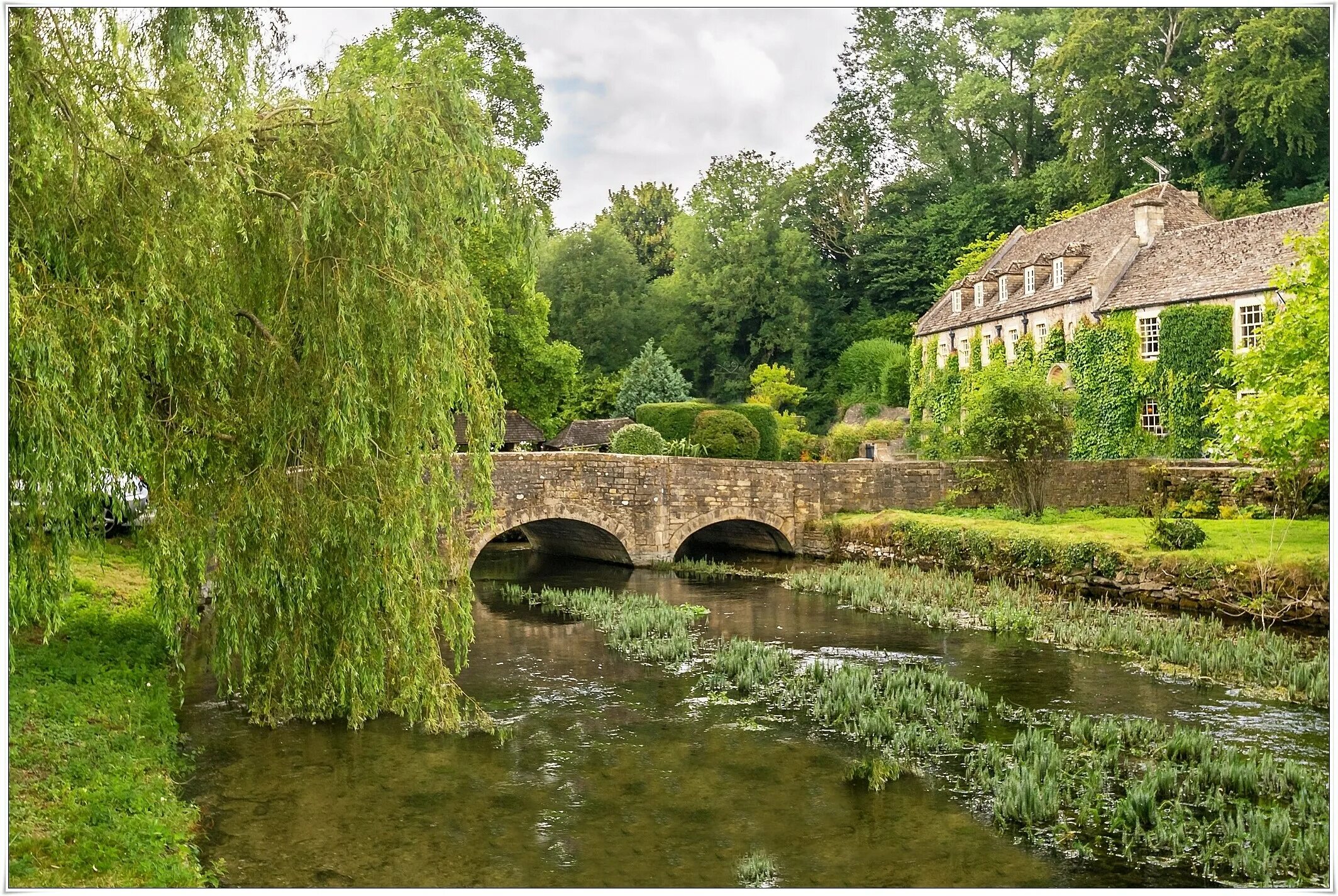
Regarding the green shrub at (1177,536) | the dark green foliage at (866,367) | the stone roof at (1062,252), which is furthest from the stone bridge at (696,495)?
the dark green foliage at (866,367)

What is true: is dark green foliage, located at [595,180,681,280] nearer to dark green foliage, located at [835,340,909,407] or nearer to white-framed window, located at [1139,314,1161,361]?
dark green foliage, located at [835,340,909,407]

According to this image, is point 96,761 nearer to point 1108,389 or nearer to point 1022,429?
point 1022,429

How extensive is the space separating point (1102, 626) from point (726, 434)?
59.7ft

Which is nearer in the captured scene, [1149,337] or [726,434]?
[1149,337]

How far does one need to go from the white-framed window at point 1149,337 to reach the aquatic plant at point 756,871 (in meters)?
26.4

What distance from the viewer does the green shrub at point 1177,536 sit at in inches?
784

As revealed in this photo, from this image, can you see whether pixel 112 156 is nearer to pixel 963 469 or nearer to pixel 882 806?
pixel 882 806

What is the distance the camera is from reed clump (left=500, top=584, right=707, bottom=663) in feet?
53.5

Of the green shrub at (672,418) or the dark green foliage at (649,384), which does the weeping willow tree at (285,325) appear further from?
the dark green foliage at (649,384)

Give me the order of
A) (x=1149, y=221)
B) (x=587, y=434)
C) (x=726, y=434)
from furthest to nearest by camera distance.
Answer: (x=587, y=434) → (x=726, y=434) → (x=1149, y=221)

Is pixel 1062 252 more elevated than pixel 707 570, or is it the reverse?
pixel 1062 252

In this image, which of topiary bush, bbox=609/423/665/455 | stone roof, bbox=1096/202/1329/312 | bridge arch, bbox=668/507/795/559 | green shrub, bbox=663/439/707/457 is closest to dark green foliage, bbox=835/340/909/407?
stone roof, bbox=1096/202/1329/312

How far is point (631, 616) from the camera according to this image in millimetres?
18344

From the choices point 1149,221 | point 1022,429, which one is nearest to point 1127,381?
point 1149,221
